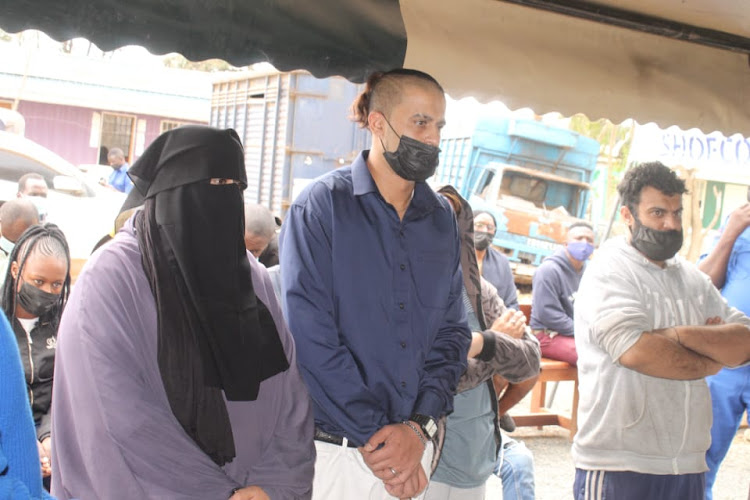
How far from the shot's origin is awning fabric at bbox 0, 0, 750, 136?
8.70 feet

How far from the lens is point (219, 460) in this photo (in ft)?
7.25

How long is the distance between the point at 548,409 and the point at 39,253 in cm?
553

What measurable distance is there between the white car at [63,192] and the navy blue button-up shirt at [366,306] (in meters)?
6.64

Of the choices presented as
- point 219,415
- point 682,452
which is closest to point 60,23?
point 219,415

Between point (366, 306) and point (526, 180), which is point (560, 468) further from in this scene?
point (526, 180)

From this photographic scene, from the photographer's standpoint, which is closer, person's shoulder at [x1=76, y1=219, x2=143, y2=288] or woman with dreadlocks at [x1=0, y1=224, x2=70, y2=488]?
person's shoulder at [x1=76, y1=219, x2=143, y2=288]

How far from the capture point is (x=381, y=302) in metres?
2.63

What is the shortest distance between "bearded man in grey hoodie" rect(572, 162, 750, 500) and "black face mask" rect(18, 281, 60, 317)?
2466 millimetres

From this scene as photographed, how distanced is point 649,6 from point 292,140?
733 cm


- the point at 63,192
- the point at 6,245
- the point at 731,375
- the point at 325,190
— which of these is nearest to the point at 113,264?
the point at 325,190

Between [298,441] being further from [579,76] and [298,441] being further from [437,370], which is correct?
[579,76]

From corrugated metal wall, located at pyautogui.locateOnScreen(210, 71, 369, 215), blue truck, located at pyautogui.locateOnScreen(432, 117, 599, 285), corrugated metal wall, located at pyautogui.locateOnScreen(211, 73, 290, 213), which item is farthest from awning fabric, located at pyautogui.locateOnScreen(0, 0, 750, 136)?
blue truck, located at pyautogui.locateOnScreen(432, 117, 599, 285)

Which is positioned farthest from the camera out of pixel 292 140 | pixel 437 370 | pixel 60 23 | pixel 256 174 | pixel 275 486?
pixel 256 174

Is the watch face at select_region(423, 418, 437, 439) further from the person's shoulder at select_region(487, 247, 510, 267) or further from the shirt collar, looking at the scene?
the person's shoulder at select_region(487, 247, 510, 267)
